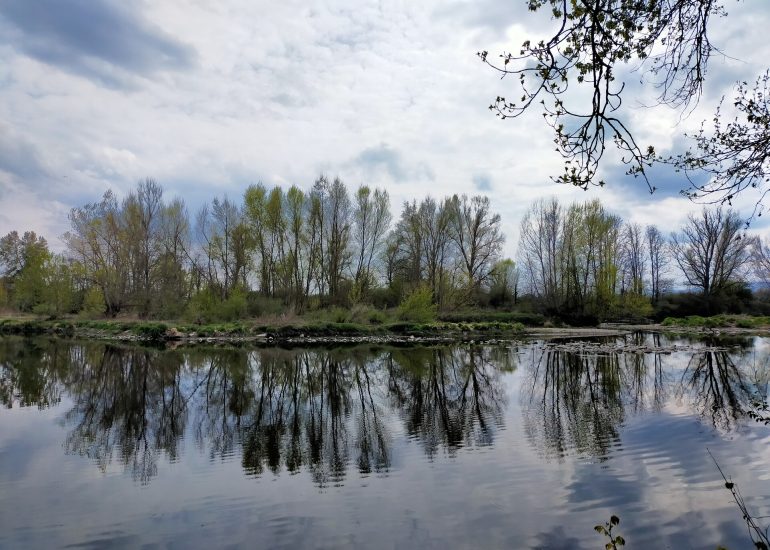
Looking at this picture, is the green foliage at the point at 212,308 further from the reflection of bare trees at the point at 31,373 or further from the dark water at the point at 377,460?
the dark water at the point at 377,460

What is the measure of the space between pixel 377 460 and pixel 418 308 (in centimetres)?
2346

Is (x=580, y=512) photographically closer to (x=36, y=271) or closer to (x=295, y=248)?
(x=295, y=248)

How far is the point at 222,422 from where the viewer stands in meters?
8.49

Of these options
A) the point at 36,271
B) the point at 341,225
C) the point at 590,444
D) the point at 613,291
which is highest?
the point at 341,225

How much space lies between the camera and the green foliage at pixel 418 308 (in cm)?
2962

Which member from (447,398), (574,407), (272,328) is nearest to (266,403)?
(447,398)

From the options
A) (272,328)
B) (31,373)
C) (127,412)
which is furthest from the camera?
(272,328)

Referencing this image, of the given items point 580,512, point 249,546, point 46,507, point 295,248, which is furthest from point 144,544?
point 295,248

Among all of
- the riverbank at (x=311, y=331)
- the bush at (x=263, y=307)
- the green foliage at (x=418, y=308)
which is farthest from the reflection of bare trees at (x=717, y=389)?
the bush at (x=263, y=307)

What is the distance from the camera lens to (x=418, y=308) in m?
29.8

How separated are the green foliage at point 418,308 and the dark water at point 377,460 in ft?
53.4

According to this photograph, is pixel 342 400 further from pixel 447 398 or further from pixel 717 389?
pixel 717 389

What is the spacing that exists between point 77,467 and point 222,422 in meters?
2.51

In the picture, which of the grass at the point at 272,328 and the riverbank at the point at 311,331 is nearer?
the riverbank at the point at 311,331
